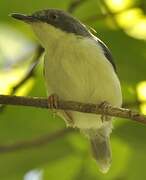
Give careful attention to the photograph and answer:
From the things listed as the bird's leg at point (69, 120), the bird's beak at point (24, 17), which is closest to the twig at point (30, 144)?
the bird's leg at point (69, 120)

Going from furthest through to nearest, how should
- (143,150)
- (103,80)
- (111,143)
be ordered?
(111,143) → (143,150) → (103,80)

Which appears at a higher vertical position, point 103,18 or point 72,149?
point 103,18

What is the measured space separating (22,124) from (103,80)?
0.61 m

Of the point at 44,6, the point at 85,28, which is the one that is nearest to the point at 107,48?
the point at 85,28

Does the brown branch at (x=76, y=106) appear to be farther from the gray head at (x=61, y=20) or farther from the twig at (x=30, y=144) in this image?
the twig at (x=30, y=144)

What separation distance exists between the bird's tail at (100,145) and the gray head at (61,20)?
2.32ft

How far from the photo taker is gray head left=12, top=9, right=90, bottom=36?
10.8ft

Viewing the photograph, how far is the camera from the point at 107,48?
135 inches

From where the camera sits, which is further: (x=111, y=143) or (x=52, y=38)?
(x=111, y=143)

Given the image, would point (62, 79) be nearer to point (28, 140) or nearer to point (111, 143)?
point (28, 140)

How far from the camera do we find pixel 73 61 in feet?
10.7

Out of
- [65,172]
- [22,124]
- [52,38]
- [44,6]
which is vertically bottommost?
[65,172]

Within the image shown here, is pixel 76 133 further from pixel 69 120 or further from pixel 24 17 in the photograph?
pixel 24 17

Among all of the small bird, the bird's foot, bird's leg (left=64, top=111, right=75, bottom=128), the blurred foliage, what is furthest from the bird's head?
bird's leg (left=64, top=111, right=75, bottom=128)
